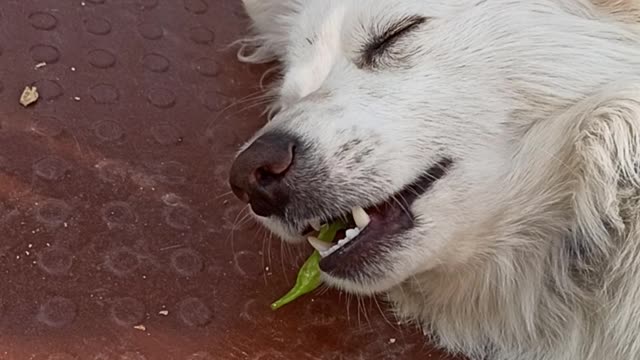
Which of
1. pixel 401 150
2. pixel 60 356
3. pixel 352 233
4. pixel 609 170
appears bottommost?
pixel 60 356

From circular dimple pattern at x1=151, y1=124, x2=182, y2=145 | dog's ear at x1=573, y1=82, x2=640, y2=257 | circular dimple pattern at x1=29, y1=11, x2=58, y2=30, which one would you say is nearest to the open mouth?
dog's ear at x1=573, y1=82, x2=640, y2=257

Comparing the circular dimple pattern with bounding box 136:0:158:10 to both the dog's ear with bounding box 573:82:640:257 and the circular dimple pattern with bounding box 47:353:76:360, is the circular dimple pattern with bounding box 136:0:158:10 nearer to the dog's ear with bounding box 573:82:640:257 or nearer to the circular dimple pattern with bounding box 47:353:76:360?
the circular dimple pattern with bounding box 47:353:76:360

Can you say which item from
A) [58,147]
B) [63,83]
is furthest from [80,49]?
[58,147]

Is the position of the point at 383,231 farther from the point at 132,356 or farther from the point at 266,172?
the point at 132,356

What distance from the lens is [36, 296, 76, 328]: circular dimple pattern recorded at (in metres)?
2.05

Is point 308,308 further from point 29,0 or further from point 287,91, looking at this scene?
point 29,0

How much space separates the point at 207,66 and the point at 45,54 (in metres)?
0.39

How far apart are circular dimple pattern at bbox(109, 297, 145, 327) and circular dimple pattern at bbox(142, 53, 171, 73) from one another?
28.7 inches

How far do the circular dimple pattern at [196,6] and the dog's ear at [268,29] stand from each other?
0.18m

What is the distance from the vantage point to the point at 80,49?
2.63 meters

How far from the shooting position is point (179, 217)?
2.31 meters

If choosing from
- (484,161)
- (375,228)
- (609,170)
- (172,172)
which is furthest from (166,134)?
(609,170)

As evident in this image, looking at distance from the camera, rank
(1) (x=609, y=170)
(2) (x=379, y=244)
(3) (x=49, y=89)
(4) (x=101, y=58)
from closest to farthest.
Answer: (1) (x=609, y=170), (2) (x=379, y=244), (3) (x=49, y=89), (4) (x=101, y=58)

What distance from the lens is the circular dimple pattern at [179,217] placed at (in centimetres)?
229
